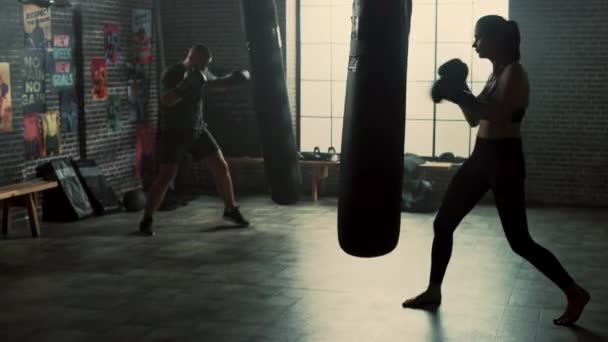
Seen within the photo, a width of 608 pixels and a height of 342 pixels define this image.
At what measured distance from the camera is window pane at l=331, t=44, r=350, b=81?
977 centimetres

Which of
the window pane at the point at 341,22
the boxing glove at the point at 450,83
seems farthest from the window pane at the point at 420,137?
the boxing glove at the point at 450,83

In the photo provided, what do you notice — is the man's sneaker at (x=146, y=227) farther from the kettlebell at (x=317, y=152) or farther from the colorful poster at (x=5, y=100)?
the kettlebell at (x=317, y=152)

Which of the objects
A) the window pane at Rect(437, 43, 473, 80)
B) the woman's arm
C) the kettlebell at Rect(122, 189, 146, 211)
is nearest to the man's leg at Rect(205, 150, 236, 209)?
the kettlebell at Rect(122, 189, 146, 211)

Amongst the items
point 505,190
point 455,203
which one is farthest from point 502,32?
point 455,203

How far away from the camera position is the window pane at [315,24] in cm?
979

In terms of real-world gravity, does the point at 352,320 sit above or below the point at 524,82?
below

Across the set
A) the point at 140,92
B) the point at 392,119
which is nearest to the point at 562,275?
the point at 392,119

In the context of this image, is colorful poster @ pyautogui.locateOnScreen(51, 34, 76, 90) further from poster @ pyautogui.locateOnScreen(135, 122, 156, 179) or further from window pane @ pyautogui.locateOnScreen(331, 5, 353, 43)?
window pane @ pyautogui.locateOnScreen(331, 5, 353, 43)

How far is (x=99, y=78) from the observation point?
8.96m

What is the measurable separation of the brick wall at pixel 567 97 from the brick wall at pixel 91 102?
4.22 meters

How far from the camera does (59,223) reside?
313 inches

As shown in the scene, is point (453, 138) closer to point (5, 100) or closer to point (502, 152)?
point (5, 100)

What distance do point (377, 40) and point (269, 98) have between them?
2.11 ft

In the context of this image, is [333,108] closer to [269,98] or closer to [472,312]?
[472,312]
